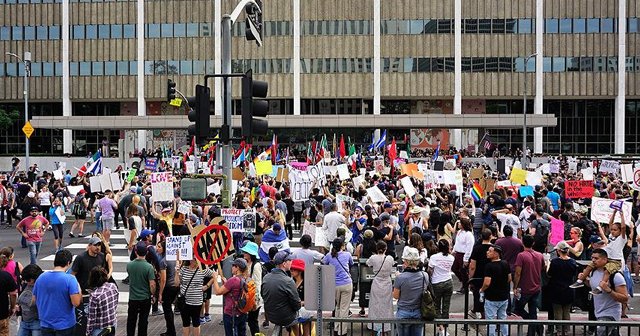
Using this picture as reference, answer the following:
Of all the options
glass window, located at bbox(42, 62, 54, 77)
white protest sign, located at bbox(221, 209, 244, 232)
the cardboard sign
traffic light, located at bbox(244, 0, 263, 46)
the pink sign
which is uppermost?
glass window, located at bbox(42, 62, 54, 77)

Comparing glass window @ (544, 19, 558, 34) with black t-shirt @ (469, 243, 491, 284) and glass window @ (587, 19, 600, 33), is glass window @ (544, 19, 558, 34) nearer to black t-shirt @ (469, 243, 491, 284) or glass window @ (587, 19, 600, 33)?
glass window @ (587, 19, 600, 33)

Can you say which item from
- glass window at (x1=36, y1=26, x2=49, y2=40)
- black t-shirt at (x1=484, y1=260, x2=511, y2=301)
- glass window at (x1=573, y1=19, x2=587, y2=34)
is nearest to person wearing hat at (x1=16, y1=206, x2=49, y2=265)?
black t-shirt at (x1=484, y1=260, x2=511, y2=301)

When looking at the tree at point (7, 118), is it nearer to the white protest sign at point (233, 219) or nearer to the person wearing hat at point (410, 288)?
the white protest sign at point (233, 219)

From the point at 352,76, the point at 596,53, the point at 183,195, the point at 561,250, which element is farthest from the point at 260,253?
the point at 596,53

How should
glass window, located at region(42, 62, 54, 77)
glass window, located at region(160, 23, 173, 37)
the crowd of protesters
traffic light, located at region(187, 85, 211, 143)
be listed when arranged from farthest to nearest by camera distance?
glass window, located at region(42, 62, 54, 77)
glass window, located at region(160, 23, 173, 37)
traffic light, located at region(187, 85, 211, 143)
the crowd of protesters

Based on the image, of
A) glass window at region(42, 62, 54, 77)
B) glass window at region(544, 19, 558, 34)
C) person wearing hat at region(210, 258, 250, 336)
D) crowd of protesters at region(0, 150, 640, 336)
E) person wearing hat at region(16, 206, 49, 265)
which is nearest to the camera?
crowd of protesters at region(0, 150, 640, 336)

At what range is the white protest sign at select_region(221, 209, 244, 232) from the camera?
12.6m

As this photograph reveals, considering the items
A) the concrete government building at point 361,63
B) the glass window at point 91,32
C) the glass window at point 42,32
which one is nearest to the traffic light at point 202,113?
the concrete government building at point 361,63

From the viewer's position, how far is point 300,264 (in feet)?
33.8

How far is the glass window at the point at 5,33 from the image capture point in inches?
2512

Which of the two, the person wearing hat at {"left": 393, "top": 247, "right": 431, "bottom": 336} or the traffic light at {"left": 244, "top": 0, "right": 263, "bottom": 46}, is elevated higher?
the traffic light at {"left": 244, "top": 0, "right": 263, "bottom": 46}

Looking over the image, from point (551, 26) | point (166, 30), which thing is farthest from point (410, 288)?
point (166, 30)

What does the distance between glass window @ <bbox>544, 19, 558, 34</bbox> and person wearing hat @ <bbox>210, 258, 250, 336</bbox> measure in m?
56.1

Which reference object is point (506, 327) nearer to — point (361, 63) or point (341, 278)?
point (341, 278)
